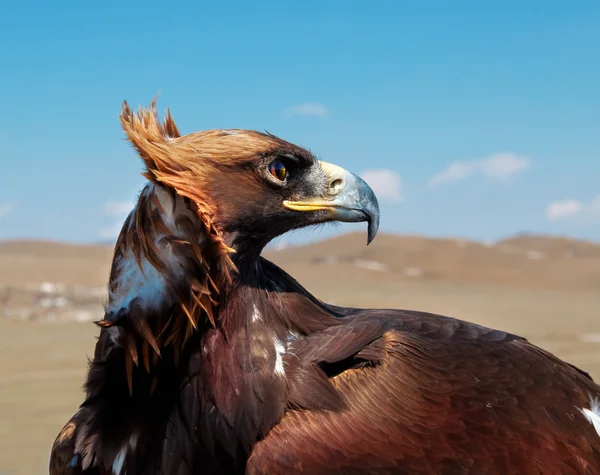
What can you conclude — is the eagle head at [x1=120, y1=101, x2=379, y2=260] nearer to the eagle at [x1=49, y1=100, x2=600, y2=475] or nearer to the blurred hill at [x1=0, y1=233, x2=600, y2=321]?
the eagle at [x1=49, y1=100, x2=600, y2=475]

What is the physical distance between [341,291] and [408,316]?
854 inches

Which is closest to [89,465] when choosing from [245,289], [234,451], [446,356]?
[234,451]

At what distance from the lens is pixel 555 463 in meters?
3.39

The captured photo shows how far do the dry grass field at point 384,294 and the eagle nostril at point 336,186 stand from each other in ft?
3.60

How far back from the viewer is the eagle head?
3.09 metres

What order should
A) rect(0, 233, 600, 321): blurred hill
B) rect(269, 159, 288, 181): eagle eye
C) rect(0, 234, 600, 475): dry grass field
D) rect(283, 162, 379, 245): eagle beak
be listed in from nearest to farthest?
rect(269, 159, 288, 181): eagle eye
rect(283, 162, 379, 245): eagle beak
rect(0, 234, 600, 475): dry grass field
rect(0, 233, 600, 321): blurred hill

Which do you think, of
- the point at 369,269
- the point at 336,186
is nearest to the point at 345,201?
the point at 336,186

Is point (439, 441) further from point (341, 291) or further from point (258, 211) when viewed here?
point (341, 291)

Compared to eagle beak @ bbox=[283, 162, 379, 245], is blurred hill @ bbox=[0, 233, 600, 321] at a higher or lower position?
lower

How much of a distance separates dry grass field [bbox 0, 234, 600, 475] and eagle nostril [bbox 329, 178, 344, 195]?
3.60 ft

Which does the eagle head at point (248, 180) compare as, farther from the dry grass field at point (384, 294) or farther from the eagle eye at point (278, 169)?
the dry grass field at point (384, 294)

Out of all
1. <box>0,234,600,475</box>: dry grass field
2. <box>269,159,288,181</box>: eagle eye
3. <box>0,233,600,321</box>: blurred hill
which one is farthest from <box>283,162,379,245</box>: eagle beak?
<box>0,233,600,321</box>: blurred hill

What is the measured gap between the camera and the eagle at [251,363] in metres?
3.04

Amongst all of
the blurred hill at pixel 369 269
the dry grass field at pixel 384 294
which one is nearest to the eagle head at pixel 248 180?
the dry grass field at pixel 384 294
